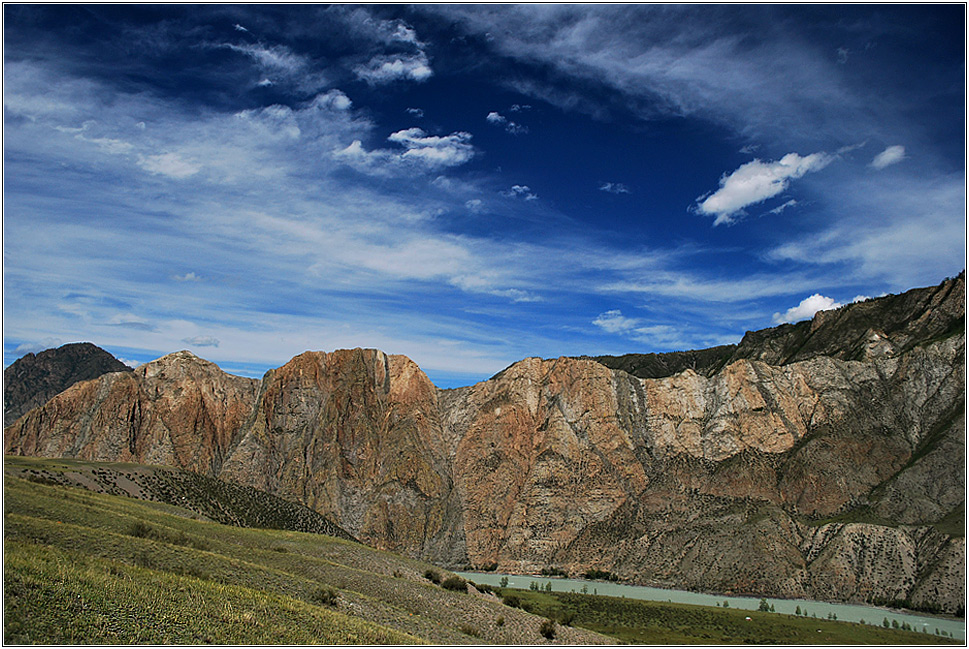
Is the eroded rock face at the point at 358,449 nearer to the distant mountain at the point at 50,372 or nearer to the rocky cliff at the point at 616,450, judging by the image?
the rocky cliff at the point at 616,450

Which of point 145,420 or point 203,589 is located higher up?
point 145,420

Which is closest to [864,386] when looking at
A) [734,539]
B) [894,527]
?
[894,527]

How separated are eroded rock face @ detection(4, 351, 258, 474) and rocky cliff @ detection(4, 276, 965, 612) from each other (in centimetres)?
28

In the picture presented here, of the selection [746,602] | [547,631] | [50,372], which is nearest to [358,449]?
[746,602]

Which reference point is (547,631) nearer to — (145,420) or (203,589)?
(203,589)

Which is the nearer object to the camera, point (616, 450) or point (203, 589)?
point (203, 589)

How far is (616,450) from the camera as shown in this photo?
292 feet

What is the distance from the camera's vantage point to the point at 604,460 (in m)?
87.9

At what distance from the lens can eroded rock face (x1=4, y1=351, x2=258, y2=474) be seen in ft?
294

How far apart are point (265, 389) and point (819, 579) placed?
84.6 m

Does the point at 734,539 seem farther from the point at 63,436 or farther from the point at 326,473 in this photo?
the point at 63,436

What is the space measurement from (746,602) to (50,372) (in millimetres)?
187254

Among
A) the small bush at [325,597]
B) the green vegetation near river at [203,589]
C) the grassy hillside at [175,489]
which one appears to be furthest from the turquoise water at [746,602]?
the small bush at [325,597]

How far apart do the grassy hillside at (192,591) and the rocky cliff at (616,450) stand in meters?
49.4
